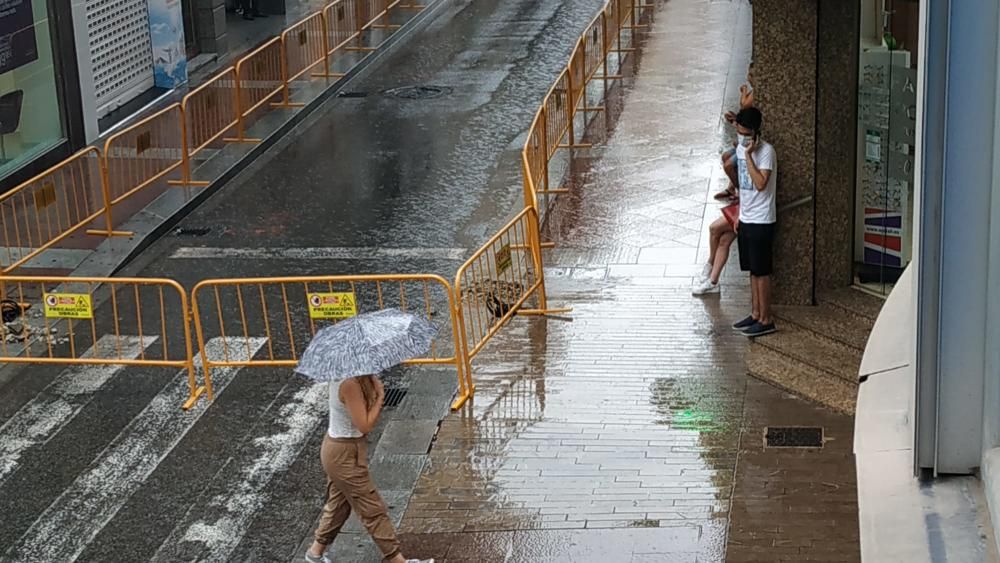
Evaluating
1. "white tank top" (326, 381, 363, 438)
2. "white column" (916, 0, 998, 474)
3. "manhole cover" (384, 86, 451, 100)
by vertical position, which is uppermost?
"white column" (916, 0, 998, 474)

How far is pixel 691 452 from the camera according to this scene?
10375 mm

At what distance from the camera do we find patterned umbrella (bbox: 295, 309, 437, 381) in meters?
8.39

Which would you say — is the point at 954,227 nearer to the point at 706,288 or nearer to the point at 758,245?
the point at 758,245

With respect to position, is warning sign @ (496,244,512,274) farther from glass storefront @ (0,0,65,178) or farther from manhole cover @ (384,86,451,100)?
manhole cover @ (384,86,451,100)

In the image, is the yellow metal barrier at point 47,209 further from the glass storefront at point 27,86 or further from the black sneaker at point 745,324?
the black sneaker at point 745,324

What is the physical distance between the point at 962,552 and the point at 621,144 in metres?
14.3

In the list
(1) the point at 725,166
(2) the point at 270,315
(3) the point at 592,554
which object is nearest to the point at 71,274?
(2) the point at 270,315

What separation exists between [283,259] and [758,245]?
5.21 metres

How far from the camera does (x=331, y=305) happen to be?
39.4 ft

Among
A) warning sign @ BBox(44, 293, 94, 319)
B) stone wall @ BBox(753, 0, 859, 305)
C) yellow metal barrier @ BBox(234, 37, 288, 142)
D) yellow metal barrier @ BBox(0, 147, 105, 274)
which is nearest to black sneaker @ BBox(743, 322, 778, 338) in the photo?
stone wall @ BBox(753, 0, 859, 305)

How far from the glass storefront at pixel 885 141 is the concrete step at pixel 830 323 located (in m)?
0.42

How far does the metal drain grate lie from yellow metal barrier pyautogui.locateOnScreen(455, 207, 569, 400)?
2.11 feet

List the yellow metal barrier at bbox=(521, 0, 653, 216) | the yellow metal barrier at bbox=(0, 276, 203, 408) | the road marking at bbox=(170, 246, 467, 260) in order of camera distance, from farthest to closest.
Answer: the yellow metal barrier at bbox=(521, 0, 653, 216), the road marking at bbox=(170, 246, 467, 260), the yellow metal barrier at bbox=(0, 276, 203, 408)

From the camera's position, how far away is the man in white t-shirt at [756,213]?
11984 millimetres
